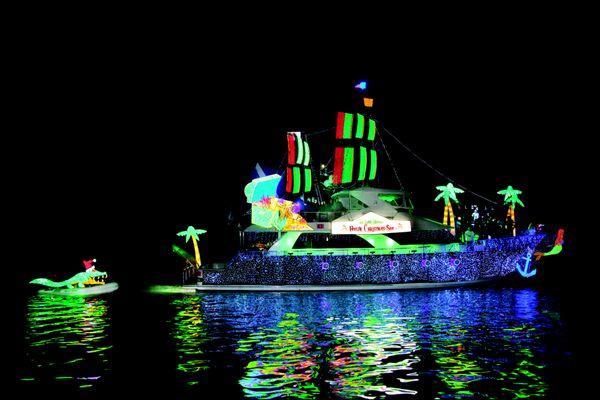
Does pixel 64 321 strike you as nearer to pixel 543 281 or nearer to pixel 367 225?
pixel 367 225

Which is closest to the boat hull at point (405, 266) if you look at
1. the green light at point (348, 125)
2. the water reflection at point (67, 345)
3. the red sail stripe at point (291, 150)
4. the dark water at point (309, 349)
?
the dark water at point (309, 349)

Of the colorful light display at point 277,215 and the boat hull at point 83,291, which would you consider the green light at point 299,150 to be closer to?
the colorful light display at point 277,215

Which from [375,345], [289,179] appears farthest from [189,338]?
[289,179]

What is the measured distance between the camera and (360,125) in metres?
39.5

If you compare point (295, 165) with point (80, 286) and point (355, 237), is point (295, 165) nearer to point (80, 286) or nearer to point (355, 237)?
point (355, 237)

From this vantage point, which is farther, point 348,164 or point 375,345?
point 348,164

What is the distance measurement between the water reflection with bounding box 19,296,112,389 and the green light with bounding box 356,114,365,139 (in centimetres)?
1647

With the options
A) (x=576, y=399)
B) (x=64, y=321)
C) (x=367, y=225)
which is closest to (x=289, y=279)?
(x=367, y=225)

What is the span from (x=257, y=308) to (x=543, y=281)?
740 inches

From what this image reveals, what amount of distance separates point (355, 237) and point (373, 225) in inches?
80.7

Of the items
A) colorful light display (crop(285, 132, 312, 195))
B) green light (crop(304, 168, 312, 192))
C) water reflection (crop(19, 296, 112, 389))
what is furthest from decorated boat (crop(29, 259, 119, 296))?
green light (crop(304, 168, 312, 192))

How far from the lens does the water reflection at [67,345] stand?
52.4 feet

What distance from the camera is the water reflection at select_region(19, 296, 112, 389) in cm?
1597

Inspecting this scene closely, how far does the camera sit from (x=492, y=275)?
117 feet
